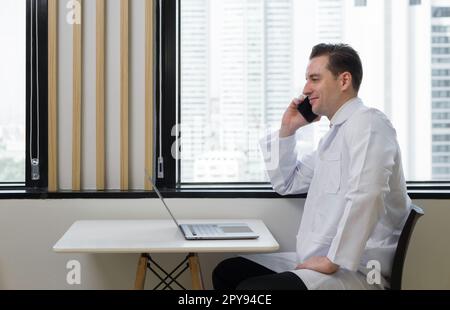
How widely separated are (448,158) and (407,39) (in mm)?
692

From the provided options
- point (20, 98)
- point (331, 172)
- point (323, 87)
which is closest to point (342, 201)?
point (331, 172)

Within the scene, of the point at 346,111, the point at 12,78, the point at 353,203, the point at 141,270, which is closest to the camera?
the point at 353,203

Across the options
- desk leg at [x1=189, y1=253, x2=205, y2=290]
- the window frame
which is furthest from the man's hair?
desk leg at [x1=189, y1=253, x2=205, y2=290]

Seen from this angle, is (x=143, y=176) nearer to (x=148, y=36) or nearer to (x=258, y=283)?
(x=148, y=36)

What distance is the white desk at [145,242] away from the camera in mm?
2131

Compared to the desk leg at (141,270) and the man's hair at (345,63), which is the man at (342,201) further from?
the desk leg at (141,270)

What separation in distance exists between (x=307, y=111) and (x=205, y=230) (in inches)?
30.5

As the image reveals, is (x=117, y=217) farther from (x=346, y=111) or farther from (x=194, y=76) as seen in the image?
(x=346, y=111)

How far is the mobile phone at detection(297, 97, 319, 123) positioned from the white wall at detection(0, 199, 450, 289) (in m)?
0.46

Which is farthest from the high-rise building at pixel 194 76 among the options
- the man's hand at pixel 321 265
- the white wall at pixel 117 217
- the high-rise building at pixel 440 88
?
the high-rise building at pixel 440 88

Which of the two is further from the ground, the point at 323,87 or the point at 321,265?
the point at 323,87

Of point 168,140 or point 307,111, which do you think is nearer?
point 307,111

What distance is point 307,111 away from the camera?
8.83 ft

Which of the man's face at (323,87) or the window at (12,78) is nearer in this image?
the man's face at (323,87)
